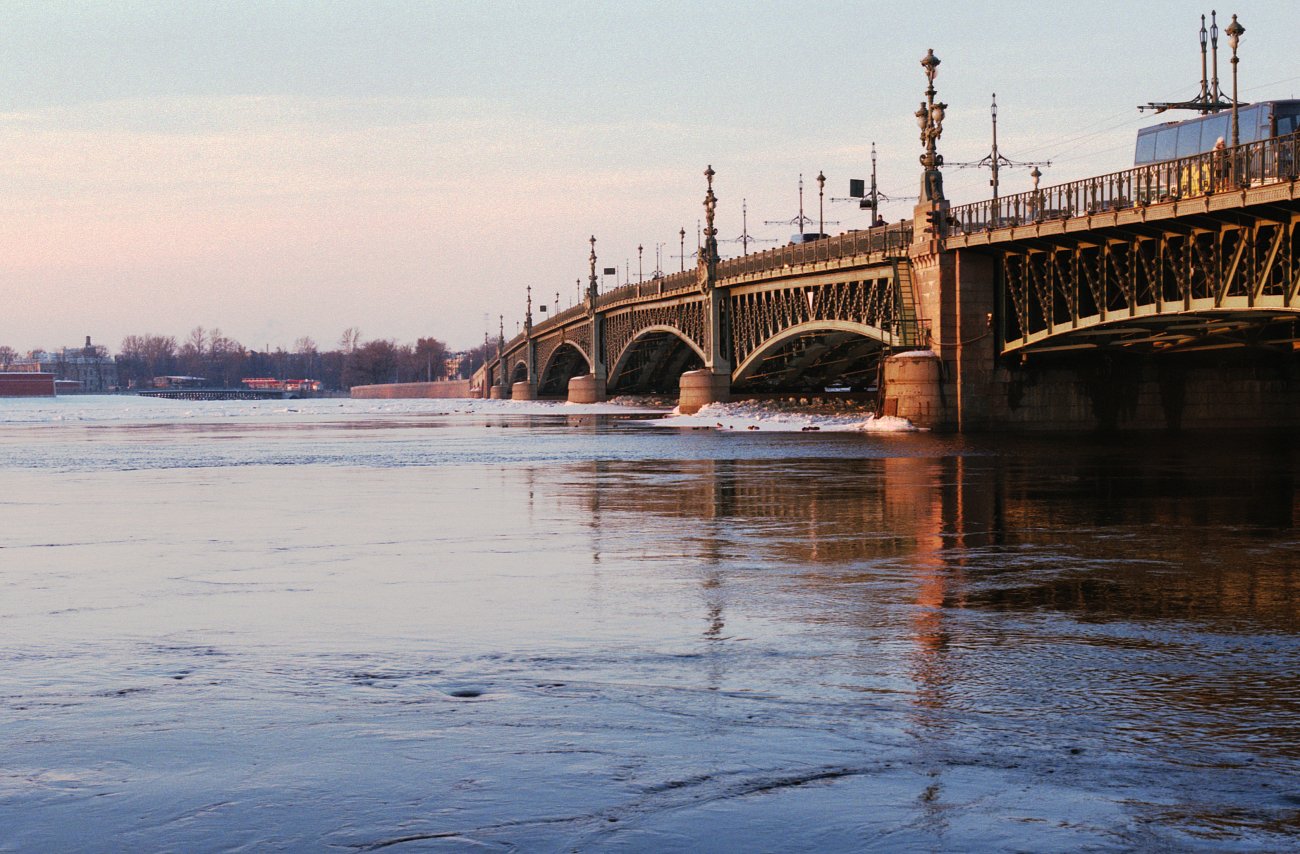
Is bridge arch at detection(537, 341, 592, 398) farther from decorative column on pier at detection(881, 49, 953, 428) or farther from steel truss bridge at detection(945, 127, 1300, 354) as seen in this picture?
steel truss bridge at detection(945, 127, 1300, 354)

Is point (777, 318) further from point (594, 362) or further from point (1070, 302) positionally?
point (594, 362)

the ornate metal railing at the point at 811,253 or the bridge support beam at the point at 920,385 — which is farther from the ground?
the ornate metal railing at the point at 811,253

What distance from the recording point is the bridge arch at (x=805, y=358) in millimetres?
67625

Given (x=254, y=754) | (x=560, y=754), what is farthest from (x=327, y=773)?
(x=560, y=754)

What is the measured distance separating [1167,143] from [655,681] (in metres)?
47.9

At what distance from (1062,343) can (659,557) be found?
36.5 meters

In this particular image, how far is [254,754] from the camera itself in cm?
670

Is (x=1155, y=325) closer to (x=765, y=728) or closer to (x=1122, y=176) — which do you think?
(x=1122, y=176)

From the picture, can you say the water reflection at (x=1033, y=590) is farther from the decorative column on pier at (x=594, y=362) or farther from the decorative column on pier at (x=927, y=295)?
the decorative column on pier at (x=594, y=362)

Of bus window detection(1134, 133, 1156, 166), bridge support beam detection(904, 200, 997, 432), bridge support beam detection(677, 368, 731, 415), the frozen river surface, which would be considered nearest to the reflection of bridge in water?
bridge support beam detection(904, 200, 997, 432)

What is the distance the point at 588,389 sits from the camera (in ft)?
398

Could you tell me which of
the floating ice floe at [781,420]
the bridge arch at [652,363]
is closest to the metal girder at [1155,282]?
the floating ice floe at [781,420]

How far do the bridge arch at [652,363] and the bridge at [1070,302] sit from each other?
89.5 feet

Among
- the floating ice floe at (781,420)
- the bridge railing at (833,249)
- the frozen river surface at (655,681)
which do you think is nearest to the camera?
the frozen river surface at (655,681)
